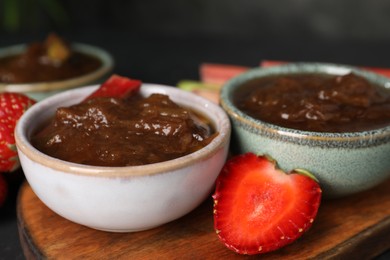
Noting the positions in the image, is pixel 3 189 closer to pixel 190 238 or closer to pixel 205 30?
pixel 190 238

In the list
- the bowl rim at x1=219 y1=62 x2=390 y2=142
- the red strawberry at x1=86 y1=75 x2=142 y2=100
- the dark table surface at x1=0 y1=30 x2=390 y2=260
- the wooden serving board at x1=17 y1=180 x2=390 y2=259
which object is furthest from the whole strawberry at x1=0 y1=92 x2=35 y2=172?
the dark table surface at x1=0 y1=30 x2=390 y2=260

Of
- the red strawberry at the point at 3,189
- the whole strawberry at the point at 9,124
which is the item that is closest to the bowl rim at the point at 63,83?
the whole strawberry at the point at 9,124

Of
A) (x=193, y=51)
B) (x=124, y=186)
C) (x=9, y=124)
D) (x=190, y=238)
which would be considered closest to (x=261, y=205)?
(x=190, y=238)

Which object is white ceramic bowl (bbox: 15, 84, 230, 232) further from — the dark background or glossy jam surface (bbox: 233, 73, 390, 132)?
the dark background

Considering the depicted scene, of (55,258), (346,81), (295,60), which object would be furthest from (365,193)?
(295,60)

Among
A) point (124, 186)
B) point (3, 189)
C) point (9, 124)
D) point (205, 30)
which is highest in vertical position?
point (124, 186)
